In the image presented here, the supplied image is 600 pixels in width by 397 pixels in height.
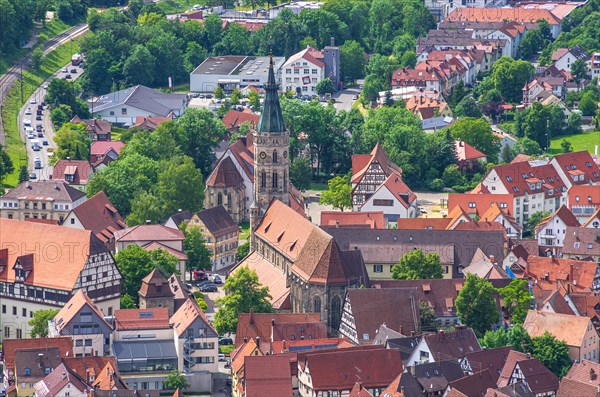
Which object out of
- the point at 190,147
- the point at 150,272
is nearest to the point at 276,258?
the point at 150,272

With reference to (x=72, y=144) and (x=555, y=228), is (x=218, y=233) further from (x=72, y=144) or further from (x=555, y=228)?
(x=72, y=144)

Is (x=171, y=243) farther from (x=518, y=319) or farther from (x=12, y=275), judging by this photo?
(x=518, y=319)

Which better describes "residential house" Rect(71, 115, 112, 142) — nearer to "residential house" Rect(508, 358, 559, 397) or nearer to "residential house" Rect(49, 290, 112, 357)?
"residential house" Rect(49, 290, 112, 357)

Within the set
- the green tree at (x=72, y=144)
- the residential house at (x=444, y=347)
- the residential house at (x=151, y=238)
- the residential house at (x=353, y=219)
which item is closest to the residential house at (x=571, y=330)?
the residential house at (x=444, y=347)

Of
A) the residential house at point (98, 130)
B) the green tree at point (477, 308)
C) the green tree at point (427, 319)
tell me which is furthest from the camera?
the residential house at point (98, 130)

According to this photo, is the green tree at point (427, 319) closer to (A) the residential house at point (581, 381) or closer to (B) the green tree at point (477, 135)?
(A) the residential house at point (581, 381)
